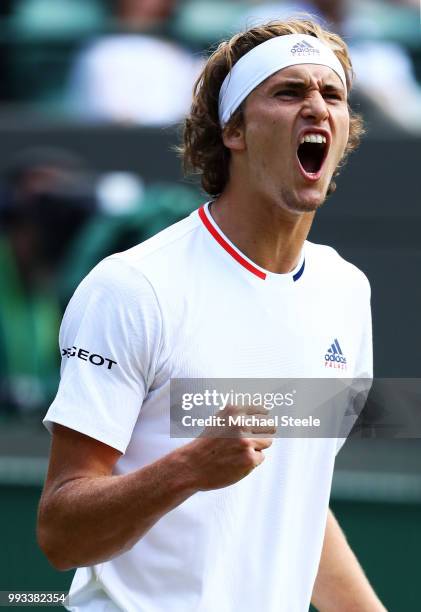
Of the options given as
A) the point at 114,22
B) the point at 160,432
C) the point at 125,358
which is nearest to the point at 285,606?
the point at 160,432

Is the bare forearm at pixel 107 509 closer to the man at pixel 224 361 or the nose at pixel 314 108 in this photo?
the man at pixel 224 361

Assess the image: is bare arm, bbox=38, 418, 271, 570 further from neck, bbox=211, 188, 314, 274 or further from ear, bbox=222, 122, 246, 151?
ear, bbox=222, 122, 246, 151

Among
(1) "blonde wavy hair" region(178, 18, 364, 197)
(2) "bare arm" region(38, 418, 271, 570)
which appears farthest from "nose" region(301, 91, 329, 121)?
(2) "bare arm" region(38, 418, 271, 570)

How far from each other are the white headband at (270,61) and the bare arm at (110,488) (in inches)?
35.8

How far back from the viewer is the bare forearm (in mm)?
2288

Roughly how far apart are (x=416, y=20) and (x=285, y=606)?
16.0 ft

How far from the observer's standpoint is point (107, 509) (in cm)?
236

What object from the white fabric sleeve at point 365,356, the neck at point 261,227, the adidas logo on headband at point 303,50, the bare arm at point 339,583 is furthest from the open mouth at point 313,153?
the bare arm at point 339,583

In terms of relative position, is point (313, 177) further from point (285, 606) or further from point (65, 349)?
point (285, 606)

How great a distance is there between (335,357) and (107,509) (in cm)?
73

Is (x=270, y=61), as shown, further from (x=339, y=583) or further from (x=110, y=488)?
(x=339, y=583)

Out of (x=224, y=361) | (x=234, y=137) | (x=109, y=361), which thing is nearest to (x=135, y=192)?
(x=234, y=137)

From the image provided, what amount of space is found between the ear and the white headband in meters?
0.03

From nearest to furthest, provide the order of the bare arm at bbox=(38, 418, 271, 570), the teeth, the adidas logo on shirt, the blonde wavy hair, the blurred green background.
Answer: the bare arm at bbox=(38, 418, 271, 570), the teeth, the adidas logo on shirt, the blonde wavy hair, the blurred green background
